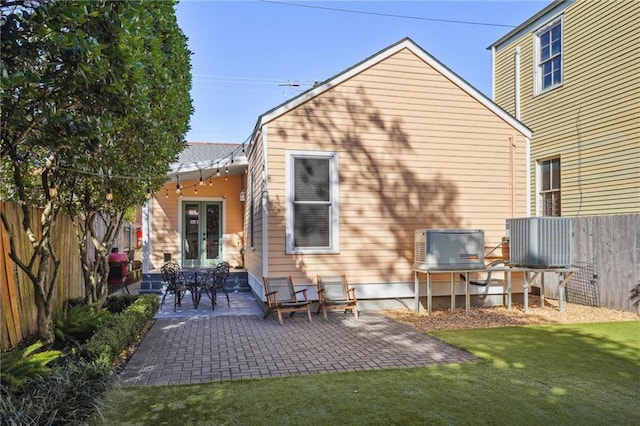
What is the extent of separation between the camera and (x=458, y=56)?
18.5 meters

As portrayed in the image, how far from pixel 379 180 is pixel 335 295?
2.46 m

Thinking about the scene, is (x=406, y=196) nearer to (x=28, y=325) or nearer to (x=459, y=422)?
(x=459, y=422)

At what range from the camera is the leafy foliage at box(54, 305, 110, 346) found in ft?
19.0

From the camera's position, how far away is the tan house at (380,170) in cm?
833

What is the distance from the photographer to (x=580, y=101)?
1122 cm

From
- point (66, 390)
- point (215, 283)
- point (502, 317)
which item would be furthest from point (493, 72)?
point (66, 390)

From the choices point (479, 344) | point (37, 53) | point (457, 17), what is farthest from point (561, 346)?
point (457, 17)

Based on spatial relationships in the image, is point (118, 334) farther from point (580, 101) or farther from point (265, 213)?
point (580, 101)

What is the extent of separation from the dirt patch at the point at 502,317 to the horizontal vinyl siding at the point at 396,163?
1.01 metres

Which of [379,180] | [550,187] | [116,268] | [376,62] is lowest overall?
[116,268]

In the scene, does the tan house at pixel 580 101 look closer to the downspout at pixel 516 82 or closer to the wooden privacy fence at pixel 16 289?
the downspout at pixel 516 82

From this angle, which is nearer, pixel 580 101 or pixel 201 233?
pixel 580 101

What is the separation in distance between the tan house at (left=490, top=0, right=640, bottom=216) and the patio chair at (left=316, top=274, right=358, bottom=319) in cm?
484

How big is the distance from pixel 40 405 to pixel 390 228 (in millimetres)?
6653
